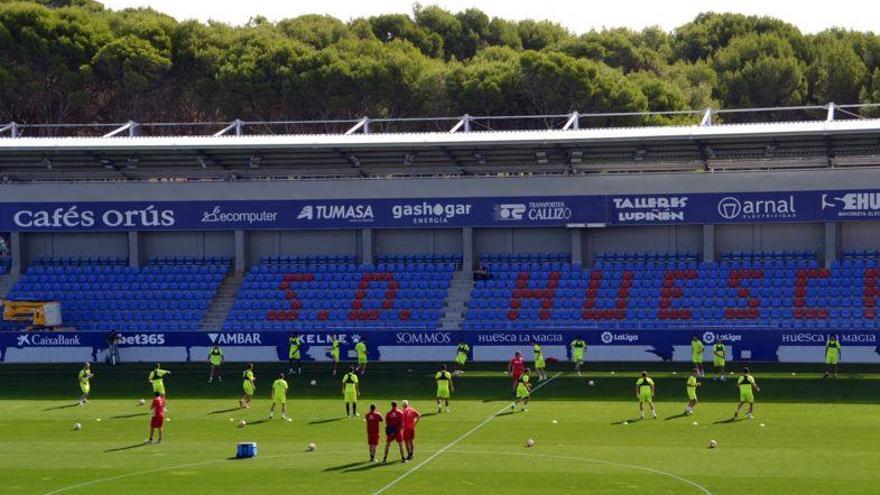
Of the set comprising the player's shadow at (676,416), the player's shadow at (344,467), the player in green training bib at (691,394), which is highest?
the player in green training bib at (691,394)

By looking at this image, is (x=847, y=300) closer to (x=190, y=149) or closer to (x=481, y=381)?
(x=481, y=381)

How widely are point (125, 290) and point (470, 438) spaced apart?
2688 cm

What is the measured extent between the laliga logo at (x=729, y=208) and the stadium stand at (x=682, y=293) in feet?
6.58

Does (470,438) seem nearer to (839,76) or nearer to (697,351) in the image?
(697,351)

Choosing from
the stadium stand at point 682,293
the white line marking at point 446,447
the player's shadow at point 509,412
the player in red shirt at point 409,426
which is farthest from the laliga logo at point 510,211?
the player in red shirt at point 409,426

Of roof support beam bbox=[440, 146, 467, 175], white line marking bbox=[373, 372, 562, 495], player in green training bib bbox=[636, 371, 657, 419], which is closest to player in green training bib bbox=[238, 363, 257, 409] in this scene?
white line marking bbox=[373, 372, 562, 495]

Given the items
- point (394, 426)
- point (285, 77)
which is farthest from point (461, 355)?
point (285, 77)

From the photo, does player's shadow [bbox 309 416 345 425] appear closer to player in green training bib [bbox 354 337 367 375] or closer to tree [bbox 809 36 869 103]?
player in green training bib [bbox 354 337 367 375]

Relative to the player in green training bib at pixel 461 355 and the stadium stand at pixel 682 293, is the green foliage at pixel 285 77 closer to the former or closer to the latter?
the stadium stand at pixel 682 293

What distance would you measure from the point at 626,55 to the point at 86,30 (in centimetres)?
4225

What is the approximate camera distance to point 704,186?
52.8 m

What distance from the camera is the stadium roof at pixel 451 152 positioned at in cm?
4969

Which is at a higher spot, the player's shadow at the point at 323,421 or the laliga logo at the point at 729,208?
the laliga logo at the point at 729,208

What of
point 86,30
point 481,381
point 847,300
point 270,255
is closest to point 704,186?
point 847,300
